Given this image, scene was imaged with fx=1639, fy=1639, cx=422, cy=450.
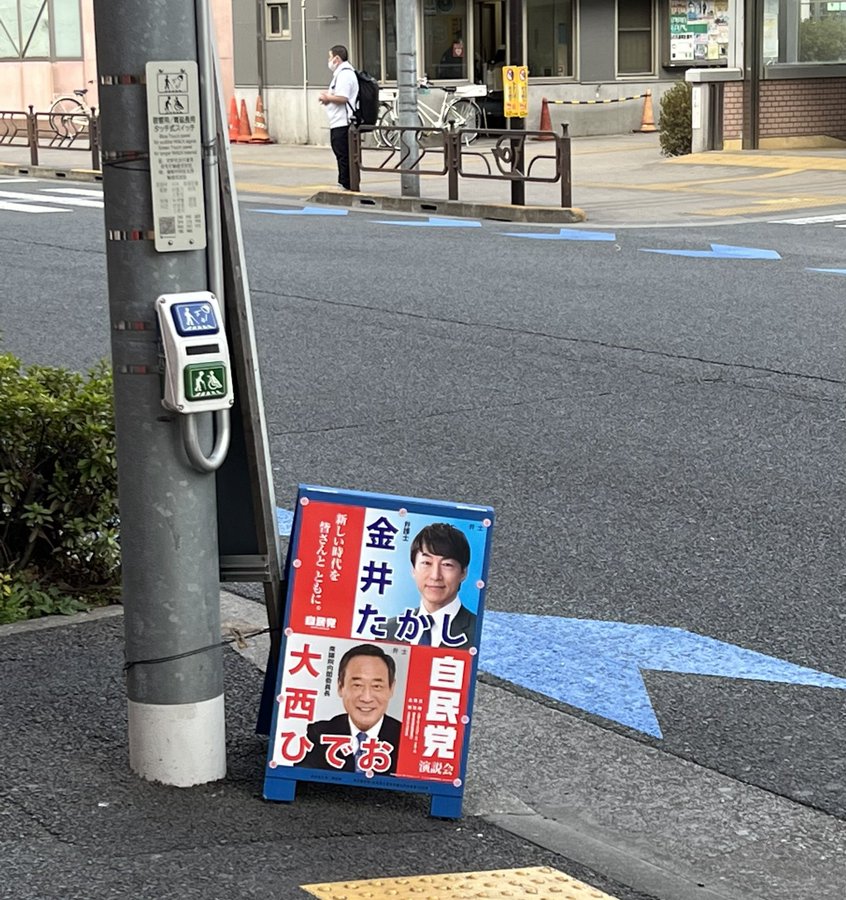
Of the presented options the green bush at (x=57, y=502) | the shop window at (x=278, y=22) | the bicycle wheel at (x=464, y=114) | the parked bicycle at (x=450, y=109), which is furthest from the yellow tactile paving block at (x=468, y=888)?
the shop window at (x=278, y=22)

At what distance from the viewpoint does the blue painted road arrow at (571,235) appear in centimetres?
1725

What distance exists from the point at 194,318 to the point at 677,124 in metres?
25.1

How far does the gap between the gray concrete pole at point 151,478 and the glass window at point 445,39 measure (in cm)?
3153

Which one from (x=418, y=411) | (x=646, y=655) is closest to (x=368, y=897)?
(x=646, y=655)

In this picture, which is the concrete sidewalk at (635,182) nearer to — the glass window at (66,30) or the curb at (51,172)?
the curb at (51,172)

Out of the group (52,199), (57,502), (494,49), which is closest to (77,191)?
(52,199)

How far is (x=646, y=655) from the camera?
526 cm

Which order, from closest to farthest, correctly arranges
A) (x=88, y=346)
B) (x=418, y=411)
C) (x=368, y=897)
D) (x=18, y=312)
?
(x=368, y=897) → (x=418, y=411) → (x=88, y=346) → (x=18, y=312)

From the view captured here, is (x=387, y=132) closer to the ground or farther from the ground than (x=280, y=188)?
farther from the ground

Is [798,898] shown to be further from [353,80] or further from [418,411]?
[353,80]

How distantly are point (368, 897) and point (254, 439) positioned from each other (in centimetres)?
118

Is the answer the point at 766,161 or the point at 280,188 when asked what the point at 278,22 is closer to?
the point at 280,188

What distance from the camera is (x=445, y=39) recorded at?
34469 millimetres

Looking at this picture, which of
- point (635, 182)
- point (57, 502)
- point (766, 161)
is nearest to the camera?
point (57, 502)
